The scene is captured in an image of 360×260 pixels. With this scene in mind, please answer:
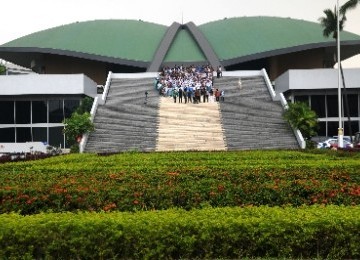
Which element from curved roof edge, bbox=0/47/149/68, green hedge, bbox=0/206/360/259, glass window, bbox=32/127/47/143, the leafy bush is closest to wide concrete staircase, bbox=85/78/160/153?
the leafy bush

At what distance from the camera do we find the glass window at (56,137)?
40969mm

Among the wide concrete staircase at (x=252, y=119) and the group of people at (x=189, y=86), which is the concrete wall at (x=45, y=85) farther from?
the wide concrete staircase at (x=252, y=119)

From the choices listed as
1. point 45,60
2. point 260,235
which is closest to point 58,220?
point 260,235

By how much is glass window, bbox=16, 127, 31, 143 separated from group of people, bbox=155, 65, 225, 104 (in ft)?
32.3

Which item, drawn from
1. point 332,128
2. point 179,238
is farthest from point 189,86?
point 179,238

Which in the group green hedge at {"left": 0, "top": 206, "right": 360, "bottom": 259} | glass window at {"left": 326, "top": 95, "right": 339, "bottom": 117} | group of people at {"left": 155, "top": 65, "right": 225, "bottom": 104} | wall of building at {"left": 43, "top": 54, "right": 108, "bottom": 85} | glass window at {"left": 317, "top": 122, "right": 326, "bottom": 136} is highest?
wall of building at {"left": 43, "top": 54, "right": 108, "bottom": 85}

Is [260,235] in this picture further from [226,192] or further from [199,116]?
[199,116]

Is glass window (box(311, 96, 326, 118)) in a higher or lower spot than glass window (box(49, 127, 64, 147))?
higher

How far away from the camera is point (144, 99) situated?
3875cm

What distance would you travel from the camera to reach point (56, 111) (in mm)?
41656

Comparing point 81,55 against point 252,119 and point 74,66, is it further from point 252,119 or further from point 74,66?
point 252,119

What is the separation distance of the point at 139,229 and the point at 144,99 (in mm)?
31907

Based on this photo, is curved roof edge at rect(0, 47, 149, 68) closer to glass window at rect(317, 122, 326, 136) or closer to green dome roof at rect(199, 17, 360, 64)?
green dome roof at rect(199, 17, 360, 64)

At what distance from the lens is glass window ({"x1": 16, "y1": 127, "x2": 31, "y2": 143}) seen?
41.7 metres
